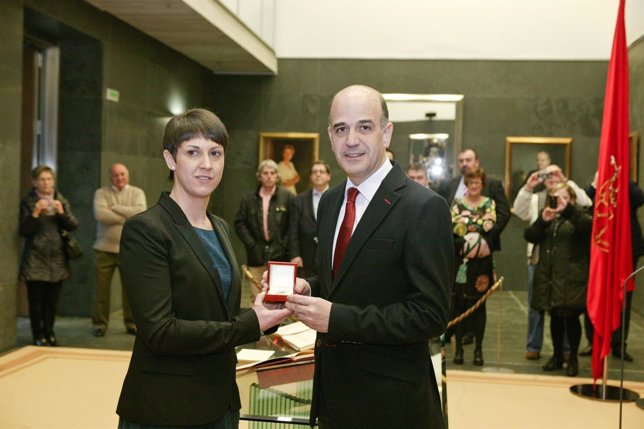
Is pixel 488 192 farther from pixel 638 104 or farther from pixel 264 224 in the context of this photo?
pixel 638 104

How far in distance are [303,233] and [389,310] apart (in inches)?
239

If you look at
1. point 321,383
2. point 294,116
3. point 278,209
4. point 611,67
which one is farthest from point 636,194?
point 294,116

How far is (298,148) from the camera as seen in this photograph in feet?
44.3

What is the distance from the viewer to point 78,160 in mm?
9477

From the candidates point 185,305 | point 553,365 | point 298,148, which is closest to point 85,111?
point 298,148

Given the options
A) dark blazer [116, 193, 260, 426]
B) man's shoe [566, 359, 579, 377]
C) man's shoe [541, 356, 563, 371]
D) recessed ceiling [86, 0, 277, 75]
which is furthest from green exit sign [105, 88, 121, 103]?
dark blazer [116, 193, 260, 426]

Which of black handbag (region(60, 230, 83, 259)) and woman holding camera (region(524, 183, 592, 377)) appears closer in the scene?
woman holding camera (region(524, 183, 592, 377))

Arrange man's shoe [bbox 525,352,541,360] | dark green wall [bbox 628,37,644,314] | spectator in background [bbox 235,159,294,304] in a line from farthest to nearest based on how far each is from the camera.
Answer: dark green wall [bbox 628,37,644,314]
spectator in background [bbox 235,159,294,304]
man's shoe [bbox 525,352,541,360]

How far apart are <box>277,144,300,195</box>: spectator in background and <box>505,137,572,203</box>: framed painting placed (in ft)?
12.2

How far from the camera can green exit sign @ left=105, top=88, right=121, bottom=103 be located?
959cm

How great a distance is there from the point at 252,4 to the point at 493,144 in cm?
481

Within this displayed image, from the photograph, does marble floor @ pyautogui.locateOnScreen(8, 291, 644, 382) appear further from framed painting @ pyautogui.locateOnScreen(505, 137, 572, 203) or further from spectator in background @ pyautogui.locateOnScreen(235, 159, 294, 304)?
framed painting @ pyautogui.locateOnScreen(505, 137, 572, 203)

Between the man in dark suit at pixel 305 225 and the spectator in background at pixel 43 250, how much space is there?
237cm

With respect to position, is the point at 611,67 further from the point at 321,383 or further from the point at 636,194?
the point at 321,383
